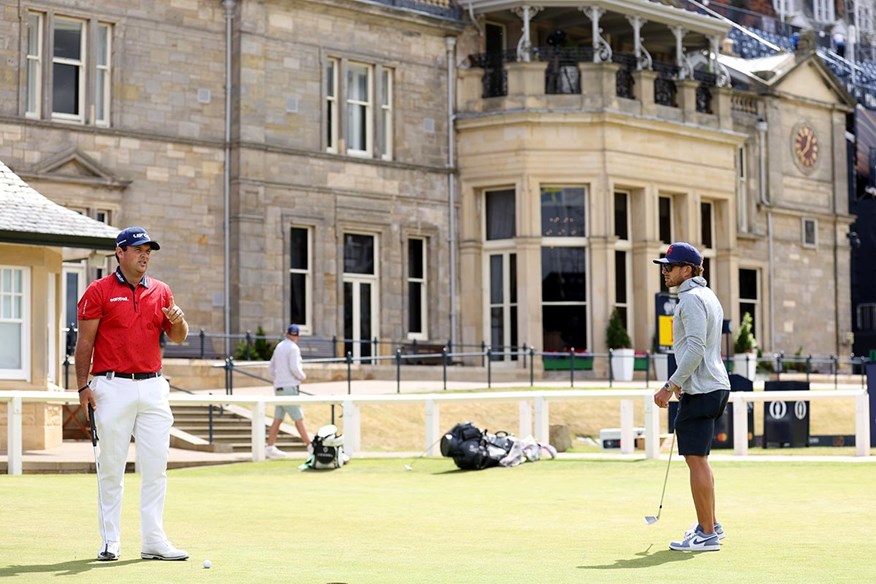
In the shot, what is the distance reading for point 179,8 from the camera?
33594 mm

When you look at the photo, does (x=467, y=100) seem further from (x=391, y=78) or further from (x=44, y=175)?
(x=44, y=175)

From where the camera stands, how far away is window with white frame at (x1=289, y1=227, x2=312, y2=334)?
116 feet

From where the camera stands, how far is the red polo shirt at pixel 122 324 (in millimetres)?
9977

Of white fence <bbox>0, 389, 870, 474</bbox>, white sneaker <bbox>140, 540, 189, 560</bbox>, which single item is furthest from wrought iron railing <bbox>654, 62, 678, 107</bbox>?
white sneaker <bbox>140, 540, 189, 560</bbox>

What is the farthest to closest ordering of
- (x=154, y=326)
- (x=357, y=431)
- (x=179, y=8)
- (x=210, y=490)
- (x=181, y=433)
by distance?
1. (x=179, y=8)
2. (x=181, y=433)
3. (x=357, y=431)
4. (x=210, y=490)
5. (x=154, y=326)

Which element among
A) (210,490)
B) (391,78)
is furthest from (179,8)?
(210,490)

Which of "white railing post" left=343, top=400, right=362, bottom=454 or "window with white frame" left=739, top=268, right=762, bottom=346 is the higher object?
"window with white frame" left=739, top=268, right=762, bottom=346

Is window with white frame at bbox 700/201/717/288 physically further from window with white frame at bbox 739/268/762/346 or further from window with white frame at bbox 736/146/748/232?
window with white frame at bbox 736/146/748/232

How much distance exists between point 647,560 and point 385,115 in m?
28.1

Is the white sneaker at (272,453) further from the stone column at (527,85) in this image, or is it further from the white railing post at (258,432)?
the stone column at (527,85)

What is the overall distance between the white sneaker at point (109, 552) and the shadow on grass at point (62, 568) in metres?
0.05

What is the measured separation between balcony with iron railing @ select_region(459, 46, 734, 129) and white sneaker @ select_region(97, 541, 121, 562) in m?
28.2

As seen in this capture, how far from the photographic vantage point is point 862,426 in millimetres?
20328

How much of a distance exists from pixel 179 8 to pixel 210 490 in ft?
62.8
